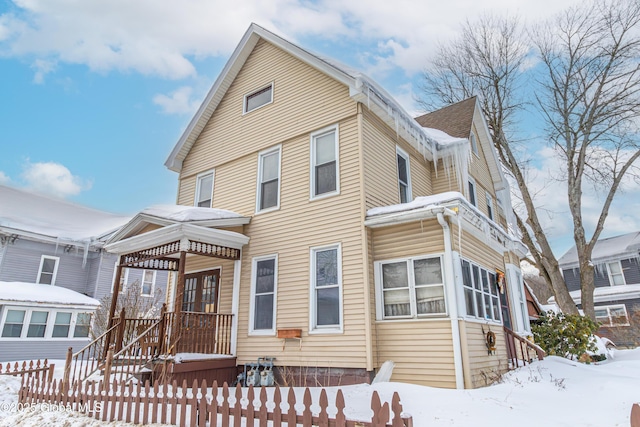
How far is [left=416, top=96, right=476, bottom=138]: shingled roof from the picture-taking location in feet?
43.7

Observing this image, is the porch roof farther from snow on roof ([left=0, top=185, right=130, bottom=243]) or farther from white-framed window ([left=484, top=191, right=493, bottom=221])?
snow on roof ([left=0, top=185, right=130, bottom=243])

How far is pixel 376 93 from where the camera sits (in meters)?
8.95

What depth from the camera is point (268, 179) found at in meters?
10.2

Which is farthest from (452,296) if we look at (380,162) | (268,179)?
A: (268,179)

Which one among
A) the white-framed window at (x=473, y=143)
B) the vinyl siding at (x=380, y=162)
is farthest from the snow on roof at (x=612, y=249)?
the vinyl siding at (x=380, y=162)

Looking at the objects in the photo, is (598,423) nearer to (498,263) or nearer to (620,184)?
(498,263)

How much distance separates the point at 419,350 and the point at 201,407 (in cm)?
422

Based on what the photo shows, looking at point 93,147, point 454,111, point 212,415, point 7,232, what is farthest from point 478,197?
point 93,147

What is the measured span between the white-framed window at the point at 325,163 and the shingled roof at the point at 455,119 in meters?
6.02

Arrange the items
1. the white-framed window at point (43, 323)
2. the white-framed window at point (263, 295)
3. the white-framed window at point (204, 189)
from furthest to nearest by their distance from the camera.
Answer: the white-framed window at point (43, 323) < the white-framed window at point (204, 189) < the white-framed window at point (263, 295)

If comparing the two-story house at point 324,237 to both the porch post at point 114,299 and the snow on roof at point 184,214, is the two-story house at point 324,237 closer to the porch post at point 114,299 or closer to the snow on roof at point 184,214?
the snow on roof at point 184,214

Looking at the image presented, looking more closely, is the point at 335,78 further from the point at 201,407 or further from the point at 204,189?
the point at 201,407

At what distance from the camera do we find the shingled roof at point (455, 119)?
525 inches

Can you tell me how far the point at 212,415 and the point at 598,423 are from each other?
450 centimetres
